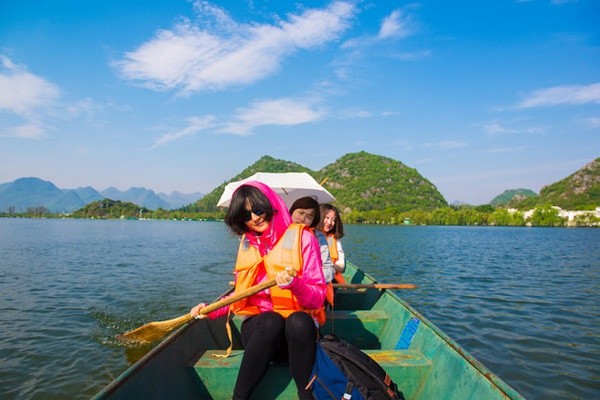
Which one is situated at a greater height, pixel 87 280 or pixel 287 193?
pixel 287 193

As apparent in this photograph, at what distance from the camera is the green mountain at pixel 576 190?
153 meters

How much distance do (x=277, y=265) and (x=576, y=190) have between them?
8063 inches

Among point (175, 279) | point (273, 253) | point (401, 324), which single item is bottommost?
point (175, 279)

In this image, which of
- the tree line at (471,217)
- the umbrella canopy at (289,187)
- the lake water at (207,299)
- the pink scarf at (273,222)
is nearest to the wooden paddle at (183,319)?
the pink scarf at (273,222)

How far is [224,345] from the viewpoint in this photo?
475 cm

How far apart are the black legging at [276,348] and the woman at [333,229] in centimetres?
337

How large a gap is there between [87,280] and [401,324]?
1423 cm

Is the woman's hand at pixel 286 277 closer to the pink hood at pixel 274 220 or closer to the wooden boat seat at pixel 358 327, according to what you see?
the pink hood at pixel 274 220

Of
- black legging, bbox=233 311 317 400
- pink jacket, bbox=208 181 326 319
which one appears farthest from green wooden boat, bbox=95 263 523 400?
pink jacket, bbox=208 181 326 319

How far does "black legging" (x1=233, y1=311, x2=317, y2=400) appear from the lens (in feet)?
9.08

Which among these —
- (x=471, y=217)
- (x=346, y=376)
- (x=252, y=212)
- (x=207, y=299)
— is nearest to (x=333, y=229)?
(x=252, y=212)

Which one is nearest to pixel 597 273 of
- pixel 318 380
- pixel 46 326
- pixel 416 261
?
pixel 416 261

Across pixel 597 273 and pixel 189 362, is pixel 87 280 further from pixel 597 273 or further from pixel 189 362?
pixel 597 273

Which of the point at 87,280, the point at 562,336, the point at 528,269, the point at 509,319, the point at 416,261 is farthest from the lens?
the point at 416,261
